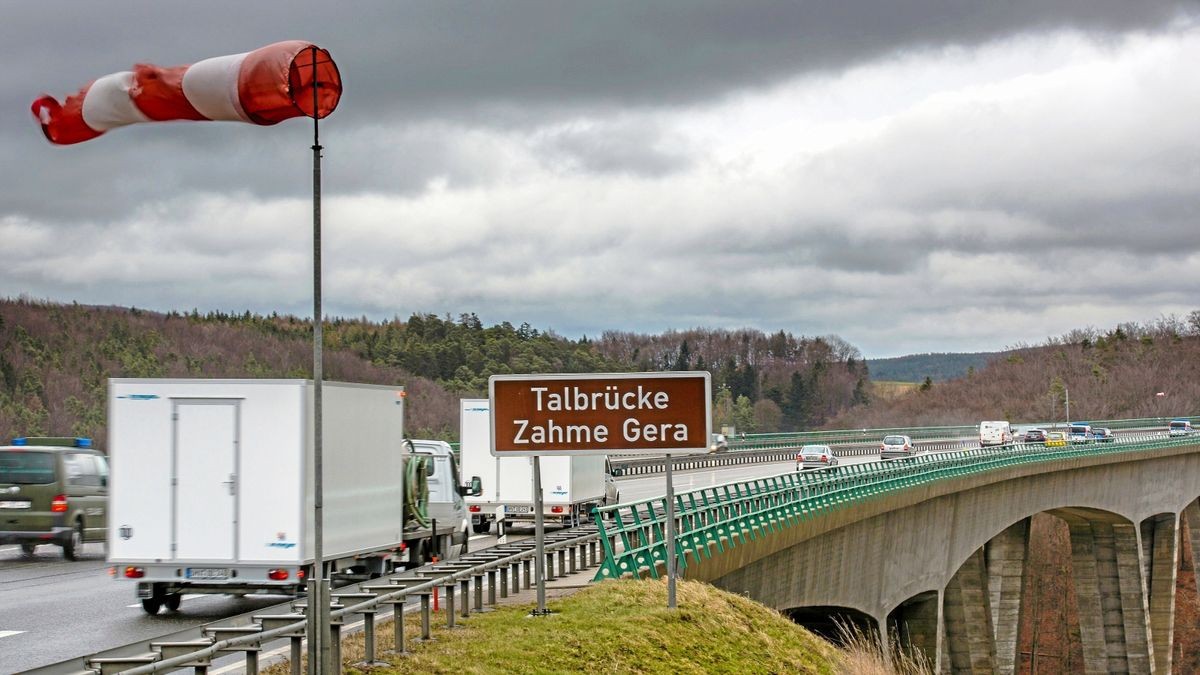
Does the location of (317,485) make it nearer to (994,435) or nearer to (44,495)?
(44,495)

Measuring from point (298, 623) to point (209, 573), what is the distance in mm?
4970

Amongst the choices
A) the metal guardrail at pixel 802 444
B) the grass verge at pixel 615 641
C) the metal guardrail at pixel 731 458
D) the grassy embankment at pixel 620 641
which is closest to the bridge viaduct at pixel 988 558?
the grassy embankment at pixel 620 641

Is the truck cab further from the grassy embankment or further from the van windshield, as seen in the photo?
the van windshield

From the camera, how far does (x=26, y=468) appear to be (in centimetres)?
2327

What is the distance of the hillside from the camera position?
551 ft

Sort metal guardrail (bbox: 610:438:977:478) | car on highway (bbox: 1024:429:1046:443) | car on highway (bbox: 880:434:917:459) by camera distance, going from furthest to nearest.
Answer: car on highway (bbox: 1024:429:1046:443)
car on highway (bbox: 880:434:917:459)
metal guardrail (bbox: 610:438:977:478)

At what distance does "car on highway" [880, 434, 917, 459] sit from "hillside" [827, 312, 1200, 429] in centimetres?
8448

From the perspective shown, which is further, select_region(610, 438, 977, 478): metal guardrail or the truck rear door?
select_region(610, 438, 977, 478): metal guardrail

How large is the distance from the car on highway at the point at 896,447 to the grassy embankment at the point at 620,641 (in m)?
55.8

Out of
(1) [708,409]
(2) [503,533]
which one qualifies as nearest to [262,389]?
(1) [708,409]

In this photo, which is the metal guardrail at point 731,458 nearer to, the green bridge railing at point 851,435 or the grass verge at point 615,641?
the green bridge railing at point 851,435

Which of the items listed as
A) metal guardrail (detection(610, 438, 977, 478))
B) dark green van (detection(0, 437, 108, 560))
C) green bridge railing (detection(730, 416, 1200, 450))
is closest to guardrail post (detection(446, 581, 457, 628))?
dark green van (detection(0, 437, 108, 560))

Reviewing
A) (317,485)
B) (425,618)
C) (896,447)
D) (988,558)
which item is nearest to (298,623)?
(317,485)

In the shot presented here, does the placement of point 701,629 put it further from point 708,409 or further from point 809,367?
point 809,367
